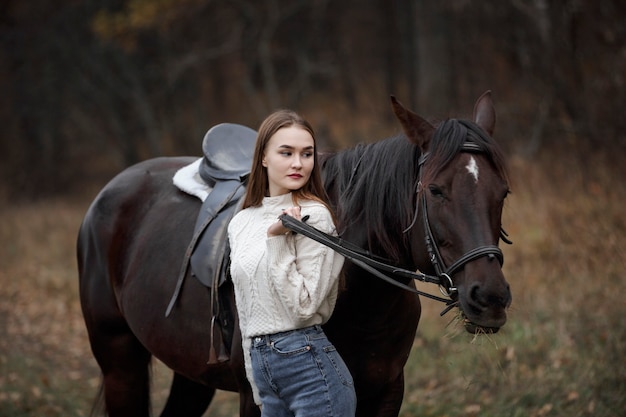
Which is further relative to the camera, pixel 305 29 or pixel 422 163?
pixel 305 29

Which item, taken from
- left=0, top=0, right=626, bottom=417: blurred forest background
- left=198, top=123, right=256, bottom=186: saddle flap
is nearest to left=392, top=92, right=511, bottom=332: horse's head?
left=0, top=0, right=626, bottom=417: blurred forest background

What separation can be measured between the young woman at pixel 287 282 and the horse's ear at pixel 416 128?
38 cm

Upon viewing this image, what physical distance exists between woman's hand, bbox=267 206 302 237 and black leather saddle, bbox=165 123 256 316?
2.20 feet

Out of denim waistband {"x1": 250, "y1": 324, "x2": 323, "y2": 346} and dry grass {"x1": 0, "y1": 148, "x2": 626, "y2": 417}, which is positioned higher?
denim waistband {"x1": 250, "y1": 324, "x2": 323, "y2": 346}

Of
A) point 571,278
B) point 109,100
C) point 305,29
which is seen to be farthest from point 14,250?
point 305,29

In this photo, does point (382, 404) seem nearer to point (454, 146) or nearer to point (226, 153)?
point (454, 146)

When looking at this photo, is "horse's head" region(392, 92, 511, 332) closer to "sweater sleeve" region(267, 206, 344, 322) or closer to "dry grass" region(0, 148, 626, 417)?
"sweater sleeve" region(267, 206, 344, 322)

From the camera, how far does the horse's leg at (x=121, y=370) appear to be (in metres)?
4.62

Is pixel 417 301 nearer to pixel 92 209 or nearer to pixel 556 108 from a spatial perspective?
pixel 92 209

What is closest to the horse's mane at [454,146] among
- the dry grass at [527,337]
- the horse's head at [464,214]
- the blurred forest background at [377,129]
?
the horse's head at [464,214]

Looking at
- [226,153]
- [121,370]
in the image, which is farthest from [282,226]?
[121,370]

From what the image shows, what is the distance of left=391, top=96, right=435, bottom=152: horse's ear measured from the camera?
9.52 ft

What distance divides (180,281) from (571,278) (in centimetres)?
490

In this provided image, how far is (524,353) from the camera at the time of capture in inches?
240
